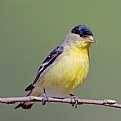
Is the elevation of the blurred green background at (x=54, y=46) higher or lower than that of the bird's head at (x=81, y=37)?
lower

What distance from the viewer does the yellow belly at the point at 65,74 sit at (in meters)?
3.65

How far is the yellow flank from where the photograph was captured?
365 centimetres

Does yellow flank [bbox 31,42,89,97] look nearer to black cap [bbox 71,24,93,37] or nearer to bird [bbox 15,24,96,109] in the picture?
bird [bbox 15,24,96,109]

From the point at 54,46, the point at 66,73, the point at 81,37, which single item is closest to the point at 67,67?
the point at 66,73

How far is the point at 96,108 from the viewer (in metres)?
5.80

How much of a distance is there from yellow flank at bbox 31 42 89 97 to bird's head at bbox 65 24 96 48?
0.15 feet

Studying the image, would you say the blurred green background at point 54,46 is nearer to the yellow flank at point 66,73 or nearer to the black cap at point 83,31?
the yellow flank at point 66,73

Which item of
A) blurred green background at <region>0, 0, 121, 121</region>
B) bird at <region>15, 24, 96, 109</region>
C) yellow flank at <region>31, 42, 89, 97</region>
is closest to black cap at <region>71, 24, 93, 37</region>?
bird at <region>15, 24, 96, 109</region>

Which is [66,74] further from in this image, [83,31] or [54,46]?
[54,46]

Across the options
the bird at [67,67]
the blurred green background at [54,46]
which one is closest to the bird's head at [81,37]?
the bird at [67,67]

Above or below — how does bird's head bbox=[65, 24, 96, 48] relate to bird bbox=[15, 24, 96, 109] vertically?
above

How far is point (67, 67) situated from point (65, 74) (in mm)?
53

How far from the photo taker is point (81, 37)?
12.3 feet

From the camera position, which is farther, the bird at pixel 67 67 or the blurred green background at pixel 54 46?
the blurred green background at pixel 54 46
